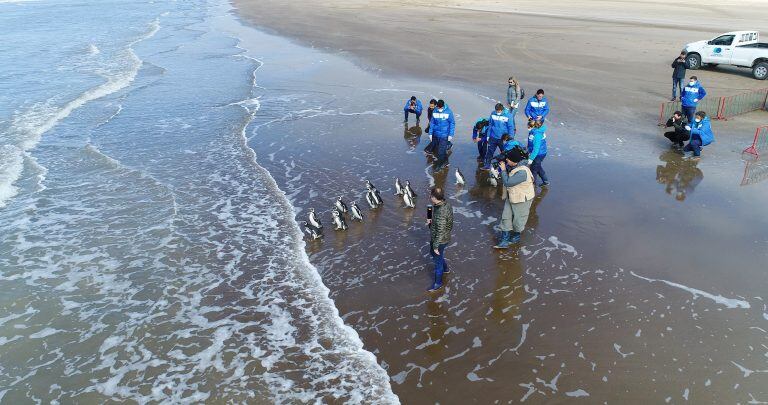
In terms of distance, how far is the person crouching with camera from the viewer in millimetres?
9320

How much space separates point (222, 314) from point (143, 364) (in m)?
1.41

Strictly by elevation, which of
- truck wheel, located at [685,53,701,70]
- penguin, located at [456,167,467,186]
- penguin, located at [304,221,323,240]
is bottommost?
penguin, located at [304,221,323,240]

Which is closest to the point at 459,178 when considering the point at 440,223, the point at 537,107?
the point at 537,107

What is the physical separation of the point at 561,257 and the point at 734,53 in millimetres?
19148

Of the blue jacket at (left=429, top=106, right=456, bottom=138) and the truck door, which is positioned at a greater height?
the truck door

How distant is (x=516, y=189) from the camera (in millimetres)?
9375

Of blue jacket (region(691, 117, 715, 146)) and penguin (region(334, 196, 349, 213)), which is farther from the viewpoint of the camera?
blue jacket (region(691, 117, 715, 146))

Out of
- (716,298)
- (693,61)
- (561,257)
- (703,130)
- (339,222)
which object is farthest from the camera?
(693,61)

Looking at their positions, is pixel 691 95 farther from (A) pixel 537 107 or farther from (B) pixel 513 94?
(B) pixel 513 94

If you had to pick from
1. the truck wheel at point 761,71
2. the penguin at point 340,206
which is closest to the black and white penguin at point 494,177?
the penguin at point 340,206

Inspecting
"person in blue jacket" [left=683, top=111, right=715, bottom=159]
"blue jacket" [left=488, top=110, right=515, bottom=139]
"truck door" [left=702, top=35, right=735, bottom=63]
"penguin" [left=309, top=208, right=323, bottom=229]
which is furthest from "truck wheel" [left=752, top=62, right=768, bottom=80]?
"penguin" [left=309, top=208, right=323, bottom=229]

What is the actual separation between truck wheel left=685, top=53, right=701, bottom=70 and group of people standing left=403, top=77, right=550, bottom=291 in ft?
39.3

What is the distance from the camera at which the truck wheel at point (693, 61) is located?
23922 millimetres

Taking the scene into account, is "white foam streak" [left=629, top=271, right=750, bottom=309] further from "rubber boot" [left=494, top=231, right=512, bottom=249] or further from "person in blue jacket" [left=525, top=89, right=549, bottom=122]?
"person in blue jacket" [left=525, top=89, right=549, bottom=122]
